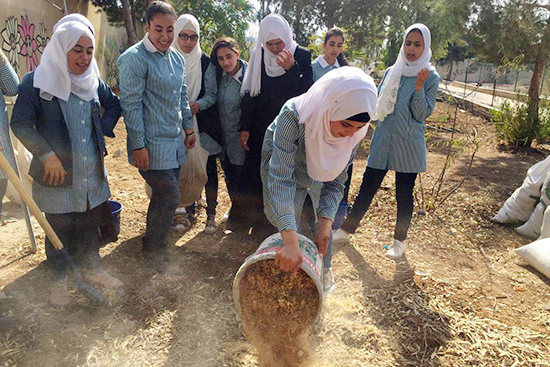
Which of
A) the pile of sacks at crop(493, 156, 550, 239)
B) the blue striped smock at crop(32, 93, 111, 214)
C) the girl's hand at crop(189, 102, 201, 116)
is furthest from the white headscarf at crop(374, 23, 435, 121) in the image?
the blue striped smock at crop(32, 93, 111, 214)

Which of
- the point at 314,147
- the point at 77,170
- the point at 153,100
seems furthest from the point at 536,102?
the point at 77,170

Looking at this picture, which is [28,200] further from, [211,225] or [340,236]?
[340,236]

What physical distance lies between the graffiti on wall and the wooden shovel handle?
4768 mm

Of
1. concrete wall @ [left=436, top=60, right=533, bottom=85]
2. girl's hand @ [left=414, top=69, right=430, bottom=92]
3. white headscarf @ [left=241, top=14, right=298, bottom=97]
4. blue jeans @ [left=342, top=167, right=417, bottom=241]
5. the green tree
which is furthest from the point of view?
concrete wall @ [left=436, top=60, right=533, bottom=85]

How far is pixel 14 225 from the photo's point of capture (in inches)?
136

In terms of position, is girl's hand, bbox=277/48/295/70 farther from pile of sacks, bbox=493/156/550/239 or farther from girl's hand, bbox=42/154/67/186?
pile of sacks, bbox=493/156/550/239

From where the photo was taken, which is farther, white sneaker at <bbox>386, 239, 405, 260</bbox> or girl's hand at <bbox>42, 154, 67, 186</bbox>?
white sneaker at <bbox>386, 239, 405, 260</bbox>

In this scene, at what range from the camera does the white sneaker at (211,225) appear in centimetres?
360

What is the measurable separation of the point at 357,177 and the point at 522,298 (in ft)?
9.45

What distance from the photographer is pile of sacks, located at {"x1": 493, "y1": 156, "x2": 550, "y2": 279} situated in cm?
330

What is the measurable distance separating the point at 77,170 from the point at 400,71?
2427mm

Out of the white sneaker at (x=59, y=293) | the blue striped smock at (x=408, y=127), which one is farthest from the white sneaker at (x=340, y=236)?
the white sneaker at (x=59, y=293)

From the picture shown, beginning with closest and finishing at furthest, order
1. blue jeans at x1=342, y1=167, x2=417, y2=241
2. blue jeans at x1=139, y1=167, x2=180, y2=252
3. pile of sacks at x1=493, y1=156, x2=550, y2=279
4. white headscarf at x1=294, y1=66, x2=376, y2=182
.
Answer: white headscarf at x1=294, y1=66, x2=376, y2=182, blue jeans at x1=139, y1=167, x2=180, y2=252, blue jeans at x1=342, y1=167, x2=417, y2=241, pile of sacks at x1=493, y1=156, x2=550, y2=279

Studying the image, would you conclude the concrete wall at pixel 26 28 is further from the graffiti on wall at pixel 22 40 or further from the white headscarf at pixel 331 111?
the white headscarf at pixel 331 111
